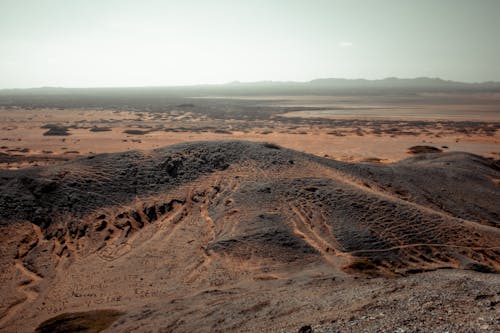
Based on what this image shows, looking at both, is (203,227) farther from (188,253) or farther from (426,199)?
(426,199)

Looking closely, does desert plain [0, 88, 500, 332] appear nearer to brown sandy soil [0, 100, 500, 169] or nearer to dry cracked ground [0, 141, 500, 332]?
dry cracked ground [0, 141, 500, 332]

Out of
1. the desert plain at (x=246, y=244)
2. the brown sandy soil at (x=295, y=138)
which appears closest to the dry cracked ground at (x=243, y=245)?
the desert plain at (x=246, y=244)

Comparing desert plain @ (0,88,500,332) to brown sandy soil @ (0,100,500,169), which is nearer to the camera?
desert plain @ (0,88,500,332)

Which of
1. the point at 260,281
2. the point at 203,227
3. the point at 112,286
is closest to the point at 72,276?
the point at 112,286

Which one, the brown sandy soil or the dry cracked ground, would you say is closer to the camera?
the dry cracked ground

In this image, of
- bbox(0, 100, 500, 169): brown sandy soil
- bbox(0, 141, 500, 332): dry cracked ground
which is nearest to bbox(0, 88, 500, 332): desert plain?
bbox(0, 141, 500, 332): dry cracked ground

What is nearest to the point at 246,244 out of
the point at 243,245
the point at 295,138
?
the point at 243,245

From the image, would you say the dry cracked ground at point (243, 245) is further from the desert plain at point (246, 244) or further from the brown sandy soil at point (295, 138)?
the brown sandy soil at point (295, 138)

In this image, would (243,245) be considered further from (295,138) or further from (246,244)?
(295,138)
